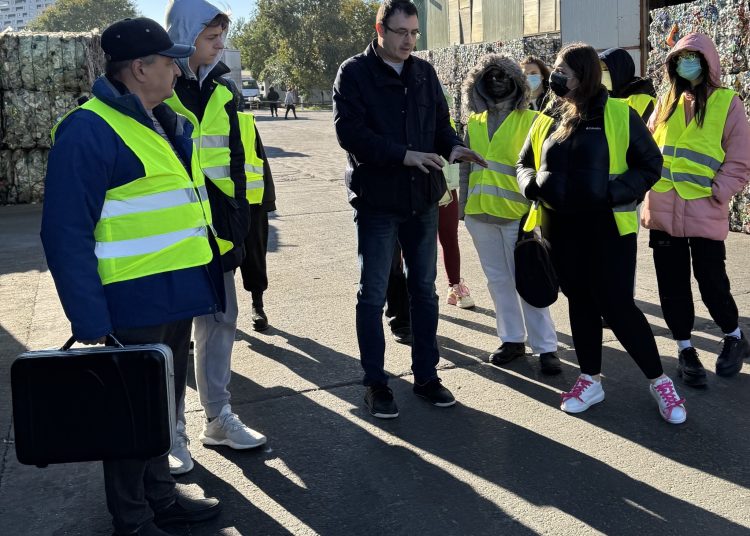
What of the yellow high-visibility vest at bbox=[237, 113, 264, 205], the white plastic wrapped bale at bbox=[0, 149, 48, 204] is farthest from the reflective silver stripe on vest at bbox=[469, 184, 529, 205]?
the white plastic wrapped bale at bbox=[0, 149, 48, 204]

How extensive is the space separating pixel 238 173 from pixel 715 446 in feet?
8.53

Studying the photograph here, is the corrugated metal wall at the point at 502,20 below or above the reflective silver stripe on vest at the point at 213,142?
above

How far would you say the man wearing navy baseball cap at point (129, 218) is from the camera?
3.03 meters

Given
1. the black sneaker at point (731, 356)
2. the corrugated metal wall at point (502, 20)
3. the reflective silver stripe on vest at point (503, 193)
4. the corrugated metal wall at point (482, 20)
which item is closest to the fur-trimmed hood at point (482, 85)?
the reflective silver stripe on vest at point (503, 193)

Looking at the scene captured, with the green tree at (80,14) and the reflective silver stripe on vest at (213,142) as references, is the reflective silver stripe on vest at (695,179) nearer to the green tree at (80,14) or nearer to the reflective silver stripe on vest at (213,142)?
the reflective silver stripe on vest at (213,142)

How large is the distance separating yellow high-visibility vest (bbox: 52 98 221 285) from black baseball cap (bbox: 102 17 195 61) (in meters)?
0.20

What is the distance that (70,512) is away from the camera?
3.78 m

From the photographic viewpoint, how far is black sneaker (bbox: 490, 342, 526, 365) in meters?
5.52

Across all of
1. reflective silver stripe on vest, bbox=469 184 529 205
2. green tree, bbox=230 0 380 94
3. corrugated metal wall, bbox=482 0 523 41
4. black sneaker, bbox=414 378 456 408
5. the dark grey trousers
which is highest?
green tree, bbox=230 0 380 94

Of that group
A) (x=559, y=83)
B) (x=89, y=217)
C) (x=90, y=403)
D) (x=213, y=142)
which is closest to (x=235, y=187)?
(x=213, y=142)

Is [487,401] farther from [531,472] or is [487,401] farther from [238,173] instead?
[238,173]

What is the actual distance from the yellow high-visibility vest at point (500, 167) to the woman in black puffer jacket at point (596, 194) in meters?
0.64

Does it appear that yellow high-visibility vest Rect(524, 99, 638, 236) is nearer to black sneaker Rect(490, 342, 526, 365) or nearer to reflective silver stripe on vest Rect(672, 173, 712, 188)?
reflective silver stripe on vest Rect(672, 173, 712, 188)

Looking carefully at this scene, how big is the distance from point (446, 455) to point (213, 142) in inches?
72.1
